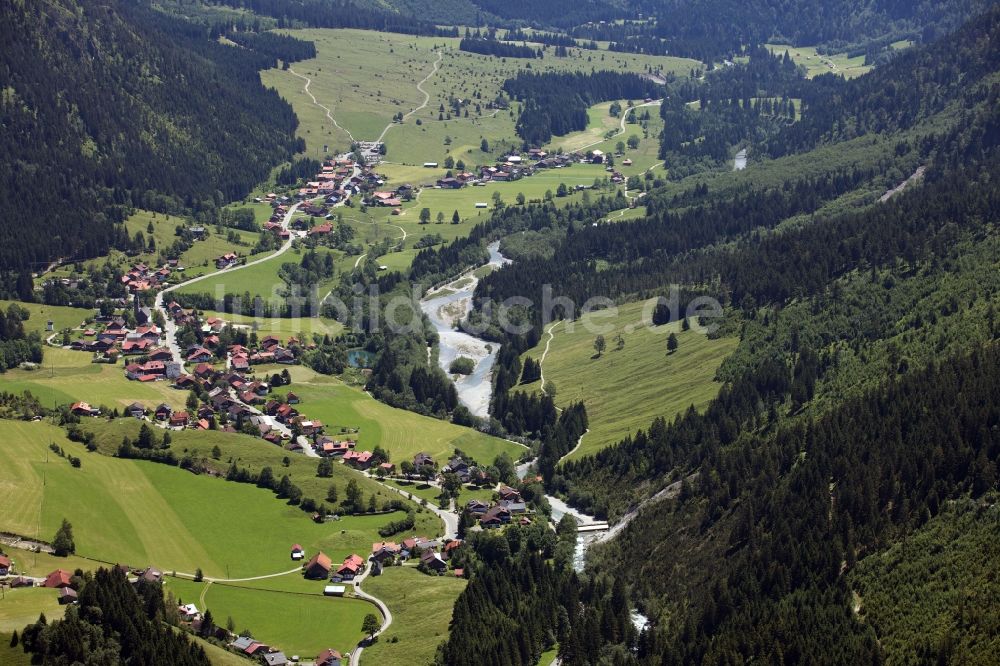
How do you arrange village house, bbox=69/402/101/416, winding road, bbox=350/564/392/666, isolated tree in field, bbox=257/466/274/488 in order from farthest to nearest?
village house, bbox=69/402/101/416
isolated tree in field, bbox=257/466/274/488
winding road, bbox=350/564/392/666

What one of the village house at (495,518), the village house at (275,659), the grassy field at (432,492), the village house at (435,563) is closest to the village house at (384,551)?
the village house at (435,563)

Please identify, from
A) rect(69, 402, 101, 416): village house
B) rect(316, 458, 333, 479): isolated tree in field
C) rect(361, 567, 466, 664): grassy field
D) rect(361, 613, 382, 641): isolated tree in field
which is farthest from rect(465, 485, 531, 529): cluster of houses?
rect(69, 402, 101, 416): village house

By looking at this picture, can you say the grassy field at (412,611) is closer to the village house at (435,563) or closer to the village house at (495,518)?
the village house at (435,563)

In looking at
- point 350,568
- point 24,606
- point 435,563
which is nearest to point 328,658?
point 350,568

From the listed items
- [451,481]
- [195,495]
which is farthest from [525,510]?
[195,495]

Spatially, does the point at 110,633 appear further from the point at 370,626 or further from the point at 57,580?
the point at 370,626

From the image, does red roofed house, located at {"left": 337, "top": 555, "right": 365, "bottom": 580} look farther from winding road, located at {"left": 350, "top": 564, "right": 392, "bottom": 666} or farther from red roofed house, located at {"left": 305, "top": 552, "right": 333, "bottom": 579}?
red roofed house, located at {"left": 305, "top": 552, "right": 333, "bottom": 579}
